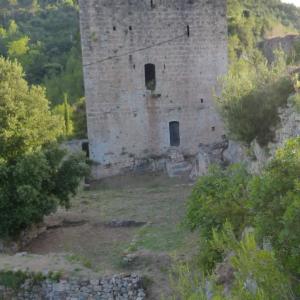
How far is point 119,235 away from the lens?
13258 mm

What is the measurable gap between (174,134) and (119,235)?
8.15 metres

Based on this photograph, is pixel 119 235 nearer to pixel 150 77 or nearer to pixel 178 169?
pixel 178 169

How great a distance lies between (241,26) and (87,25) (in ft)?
39.1

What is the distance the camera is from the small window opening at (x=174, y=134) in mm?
20641

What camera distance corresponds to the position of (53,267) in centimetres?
1017

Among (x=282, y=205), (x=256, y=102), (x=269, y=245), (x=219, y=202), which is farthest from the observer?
(x=256, y=102)

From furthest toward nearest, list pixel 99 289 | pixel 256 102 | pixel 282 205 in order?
1. pixel 256 102
2. pixel 99 289
3. pixel 282 205

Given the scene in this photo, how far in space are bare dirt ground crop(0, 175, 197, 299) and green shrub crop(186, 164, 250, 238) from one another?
922mm

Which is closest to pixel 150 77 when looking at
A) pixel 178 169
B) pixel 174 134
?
pixel 174 134

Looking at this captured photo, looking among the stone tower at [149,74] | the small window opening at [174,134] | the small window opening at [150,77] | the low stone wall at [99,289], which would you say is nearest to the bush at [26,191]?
the low stone wall at [99,289]

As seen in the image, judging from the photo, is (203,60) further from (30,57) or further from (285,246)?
(30,57)

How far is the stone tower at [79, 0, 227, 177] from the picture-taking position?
19703mm

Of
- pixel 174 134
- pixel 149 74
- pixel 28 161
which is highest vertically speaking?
pixel 149 74

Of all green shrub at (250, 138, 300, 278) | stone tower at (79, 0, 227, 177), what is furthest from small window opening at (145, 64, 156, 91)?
green shrub at (250, 138, 300, 278)
